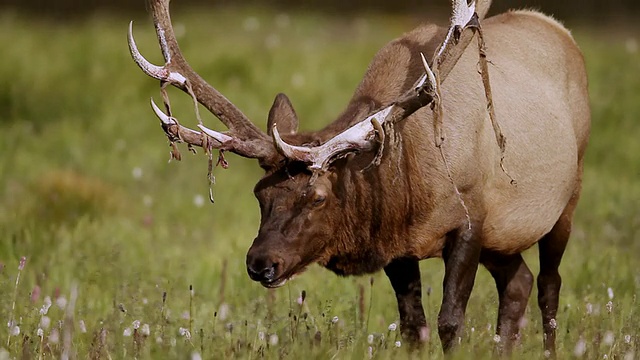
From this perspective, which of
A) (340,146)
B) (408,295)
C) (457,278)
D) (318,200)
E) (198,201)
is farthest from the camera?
(198,201)

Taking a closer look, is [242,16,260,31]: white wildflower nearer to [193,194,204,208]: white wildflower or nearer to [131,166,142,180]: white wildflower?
[131,166,142,180]: white wildflower

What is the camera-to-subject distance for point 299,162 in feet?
20.2

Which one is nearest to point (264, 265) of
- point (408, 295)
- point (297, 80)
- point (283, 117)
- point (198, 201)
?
point (283, 117)

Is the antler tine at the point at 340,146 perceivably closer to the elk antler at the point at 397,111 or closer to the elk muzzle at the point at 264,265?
the elk antler at the point at 397,111

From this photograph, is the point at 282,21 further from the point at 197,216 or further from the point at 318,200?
the point at 318,200

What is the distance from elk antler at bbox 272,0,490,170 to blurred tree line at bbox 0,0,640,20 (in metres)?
16.4

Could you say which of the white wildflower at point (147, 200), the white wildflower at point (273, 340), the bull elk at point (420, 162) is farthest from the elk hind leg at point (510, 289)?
the white wildflower at point (147, 200)

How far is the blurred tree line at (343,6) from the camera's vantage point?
23094 millimetres

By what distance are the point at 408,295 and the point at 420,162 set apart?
920mm

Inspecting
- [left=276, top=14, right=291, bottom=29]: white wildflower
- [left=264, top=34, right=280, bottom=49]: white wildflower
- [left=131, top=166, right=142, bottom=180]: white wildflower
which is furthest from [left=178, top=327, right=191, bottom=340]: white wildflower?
[left=276, top=14, right=291, bottom=29]: white wildflower

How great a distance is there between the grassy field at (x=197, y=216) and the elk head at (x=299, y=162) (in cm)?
38

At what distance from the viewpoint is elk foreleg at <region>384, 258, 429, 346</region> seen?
7.00 m

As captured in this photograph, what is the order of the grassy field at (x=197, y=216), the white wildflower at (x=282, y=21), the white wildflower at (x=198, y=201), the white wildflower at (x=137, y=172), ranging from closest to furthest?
1. the grassy field at (x=197, y=216)
2. the white wildflower at (x=198, y=201)
3. the white wildflower at (x=137, y=172)
4. the white wildflower at (x=282, y=21)

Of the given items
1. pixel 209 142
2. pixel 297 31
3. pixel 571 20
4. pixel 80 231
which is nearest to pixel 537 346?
pixel 209 142
